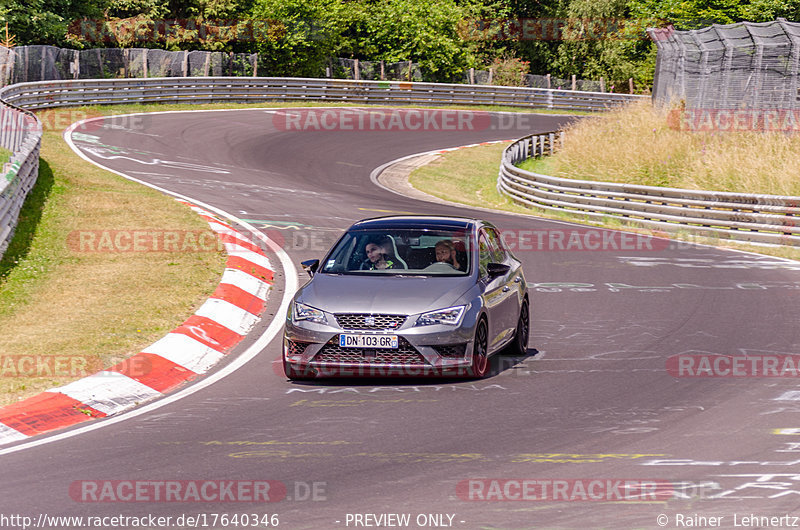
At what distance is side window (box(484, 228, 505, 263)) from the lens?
11.6m

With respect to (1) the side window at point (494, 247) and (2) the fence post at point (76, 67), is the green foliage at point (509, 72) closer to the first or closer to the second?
(2) the fence post at point (76, 67)

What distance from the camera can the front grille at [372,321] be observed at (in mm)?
9695

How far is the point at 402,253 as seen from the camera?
36.1 feet

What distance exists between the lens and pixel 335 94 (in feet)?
175

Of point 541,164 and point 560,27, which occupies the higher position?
point 560,27

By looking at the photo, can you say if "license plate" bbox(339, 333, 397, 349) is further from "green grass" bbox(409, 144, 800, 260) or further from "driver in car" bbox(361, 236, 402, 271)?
"green grass" bbox(409, 144, 800, 260)

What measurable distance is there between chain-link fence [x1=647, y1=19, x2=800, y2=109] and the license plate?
2547cm

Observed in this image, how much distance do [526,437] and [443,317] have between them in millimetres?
1968

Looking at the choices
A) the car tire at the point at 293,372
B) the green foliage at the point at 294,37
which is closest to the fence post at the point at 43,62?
the green foliage at the point at 294,37

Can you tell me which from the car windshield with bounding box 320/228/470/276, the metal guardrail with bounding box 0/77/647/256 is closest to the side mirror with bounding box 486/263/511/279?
the car windshield with bounding box 320/228/470/276

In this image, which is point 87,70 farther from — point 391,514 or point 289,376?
point 391,514

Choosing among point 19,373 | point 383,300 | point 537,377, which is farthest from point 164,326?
point 537,377

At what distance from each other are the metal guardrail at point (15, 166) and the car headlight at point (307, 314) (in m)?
6.50

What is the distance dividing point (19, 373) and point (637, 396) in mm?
5632
